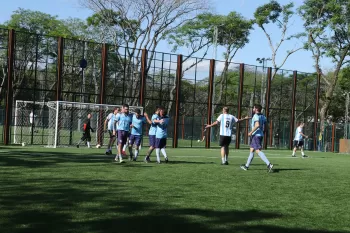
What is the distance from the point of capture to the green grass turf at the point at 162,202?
6.48 metres

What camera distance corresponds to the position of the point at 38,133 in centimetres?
3164

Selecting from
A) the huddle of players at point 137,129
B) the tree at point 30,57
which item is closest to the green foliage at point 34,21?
the tree at point 30,57

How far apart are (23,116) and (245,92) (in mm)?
21714

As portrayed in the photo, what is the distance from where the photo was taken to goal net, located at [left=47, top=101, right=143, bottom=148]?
28.3 metres

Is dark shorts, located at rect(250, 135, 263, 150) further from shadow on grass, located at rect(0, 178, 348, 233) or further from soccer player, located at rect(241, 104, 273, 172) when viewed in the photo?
shadow on grass, located at rect(0, 178, 348, 233)

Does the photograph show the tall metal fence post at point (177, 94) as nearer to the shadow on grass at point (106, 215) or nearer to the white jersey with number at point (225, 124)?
the white jersey with number at point (225, 124)

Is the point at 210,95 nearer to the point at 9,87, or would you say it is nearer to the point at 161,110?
the point at 9,87

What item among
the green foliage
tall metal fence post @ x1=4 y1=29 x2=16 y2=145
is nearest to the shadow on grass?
tall metal fence post @ x1=4 y1=29 x2=16 y2=145

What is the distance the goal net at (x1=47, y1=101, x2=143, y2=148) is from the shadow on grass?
60.9ft

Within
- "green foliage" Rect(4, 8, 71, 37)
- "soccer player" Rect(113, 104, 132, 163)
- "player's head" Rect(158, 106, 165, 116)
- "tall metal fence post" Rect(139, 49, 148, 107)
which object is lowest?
"soccer player" Rect(113, 104, 132, 163)

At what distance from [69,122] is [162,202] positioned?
84.0ft

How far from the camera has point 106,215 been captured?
691 centimetres

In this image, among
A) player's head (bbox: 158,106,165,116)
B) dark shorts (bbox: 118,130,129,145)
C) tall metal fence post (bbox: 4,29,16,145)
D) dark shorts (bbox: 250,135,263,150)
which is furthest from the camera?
tall metal fence post (bbox: 4,29,16,145)

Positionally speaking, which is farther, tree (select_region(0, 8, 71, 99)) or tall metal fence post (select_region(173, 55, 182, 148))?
tall metal fence post (select_region(173, 55, 182, 148))
